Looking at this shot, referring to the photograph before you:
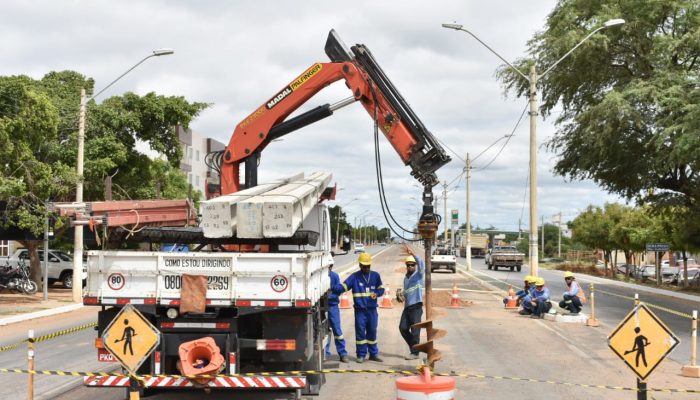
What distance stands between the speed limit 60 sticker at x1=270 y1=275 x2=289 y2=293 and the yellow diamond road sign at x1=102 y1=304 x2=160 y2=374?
132 centimetres

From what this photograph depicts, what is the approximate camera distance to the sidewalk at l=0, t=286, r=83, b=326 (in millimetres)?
19203

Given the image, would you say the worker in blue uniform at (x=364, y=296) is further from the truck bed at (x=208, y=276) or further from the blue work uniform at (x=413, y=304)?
the truck bed at (x=208, y=276)

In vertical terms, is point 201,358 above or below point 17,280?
above

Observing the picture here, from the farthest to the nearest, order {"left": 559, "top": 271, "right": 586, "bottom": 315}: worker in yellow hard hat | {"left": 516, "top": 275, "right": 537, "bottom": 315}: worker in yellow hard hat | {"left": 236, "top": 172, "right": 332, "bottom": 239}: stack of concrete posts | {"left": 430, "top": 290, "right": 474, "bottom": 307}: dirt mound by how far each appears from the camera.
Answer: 1. {"left": 430, "top": 290, "right": 474, "bottom": 307}: dirt mound
2. {"left": 516, "top": 275, "right": 537, "bottom": 315}: worker in yellow hard hat
3. {"left": 559, "top": 271, "right": 586, "bottom": 315}: worker in yellow hard hat
4. {"left": 236, "top": 172, "right": 332, "bottom": 239}: stack of concrete posts

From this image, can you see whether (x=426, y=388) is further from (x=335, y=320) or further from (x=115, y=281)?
(x=335, y=320)

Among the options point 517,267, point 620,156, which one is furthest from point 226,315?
point 517,267

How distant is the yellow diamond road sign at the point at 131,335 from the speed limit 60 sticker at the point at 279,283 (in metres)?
1.32

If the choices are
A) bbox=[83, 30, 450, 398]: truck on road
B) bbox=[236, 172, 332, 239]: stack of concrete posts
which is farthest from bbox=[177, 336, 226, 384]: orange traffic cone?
bbox=[236, 172, 332, 239]: stack of concrete posts

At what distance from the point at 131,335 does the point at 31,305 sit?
662 inches

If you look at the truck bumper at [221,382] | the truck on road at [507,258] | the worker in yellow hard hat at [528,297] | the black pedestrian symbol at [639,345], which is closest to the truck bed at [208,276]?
the truck bumper at [221,382]

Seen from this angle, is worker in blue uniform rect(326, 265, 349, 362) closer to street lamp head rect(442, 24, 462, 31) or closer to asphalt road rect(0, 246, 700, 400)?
asphalt road rect(0, 246, 700, 400)

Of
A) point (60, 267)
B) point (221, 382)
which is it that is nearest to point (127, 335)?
point (221, 382)

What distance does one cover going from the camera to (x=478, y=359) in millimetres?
12281

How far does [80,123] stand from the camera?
22.1 meters
